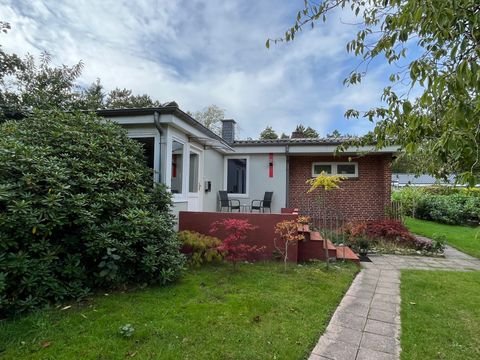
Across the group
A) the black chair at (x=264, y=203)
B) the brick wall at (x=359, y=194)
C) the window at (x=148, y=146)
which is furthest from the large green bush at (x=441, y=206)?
the window at (x=148, y=146)

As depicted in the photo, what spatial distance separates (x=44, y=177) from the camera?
3.99 m

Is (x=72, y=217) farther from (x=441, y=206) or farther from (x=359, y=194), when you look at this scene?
(x=441, y=206)

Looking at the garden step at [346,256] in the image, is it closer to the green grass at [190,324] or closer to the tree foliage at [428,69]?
the green grass at [190,324]

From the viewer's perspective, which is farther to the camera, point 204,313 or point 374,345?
point 204,313

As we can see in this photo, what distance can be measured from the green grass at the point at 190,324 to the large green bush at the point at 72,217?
0.36 meters

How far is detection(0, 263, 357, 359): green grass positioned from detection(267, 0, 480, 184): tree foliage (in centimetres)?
220

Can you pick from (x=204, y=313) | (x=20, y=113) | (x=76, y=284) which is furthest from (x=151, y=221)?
(x=20, y=113)

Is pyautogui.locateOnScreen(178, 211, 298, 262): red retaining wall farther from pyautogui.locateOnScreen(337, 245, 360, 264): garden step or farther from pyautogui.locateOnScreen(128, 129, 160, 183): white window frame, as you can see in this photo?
pyautogui.locateOnScreen(128, 129, 160, 183): white window frame

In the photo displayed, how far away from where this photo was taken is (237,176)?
11.6 meters

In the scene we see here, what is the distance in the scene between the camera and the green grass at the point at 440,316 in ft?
9.80

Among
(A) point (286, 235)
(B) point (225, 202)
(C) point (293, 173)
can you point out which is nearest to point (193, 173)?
(B) point (225, 202)

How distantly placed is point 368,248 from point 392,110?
6692mm

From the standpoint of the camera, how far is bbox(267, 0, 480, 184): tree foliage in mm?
1481

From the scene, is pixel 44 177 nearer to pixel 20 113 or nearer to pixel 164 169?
pixel 164 169
